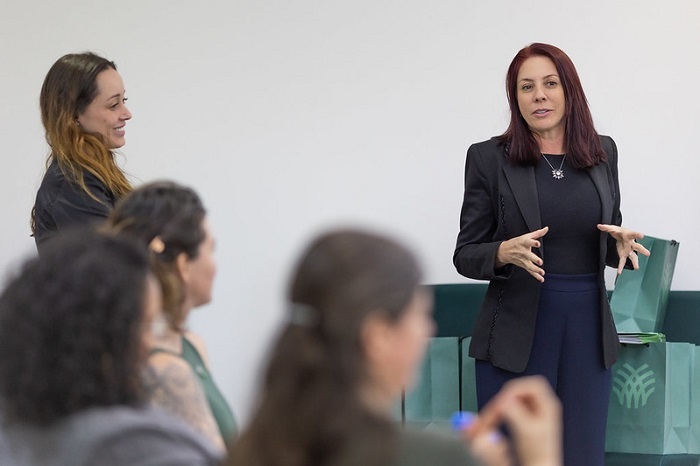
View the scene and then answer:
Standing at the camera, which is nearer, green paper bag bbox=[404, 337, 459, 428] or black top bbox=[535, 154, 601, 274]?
black top bbox=[535, 154, 601, 274]

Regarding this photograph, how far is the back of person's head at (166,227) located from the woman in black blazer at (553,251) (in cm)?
131

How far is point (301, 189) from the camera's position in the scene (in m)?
4.60

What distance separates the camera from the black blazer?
3197mm

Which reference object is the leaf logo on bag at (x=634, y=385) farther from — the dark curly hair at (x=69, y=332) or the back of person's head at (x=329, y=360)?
the back of person's head at (x=329, y=360)

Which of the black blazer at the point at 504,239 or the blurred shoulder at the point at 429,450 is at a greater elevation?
the blurred shoulder at the point at 429,450

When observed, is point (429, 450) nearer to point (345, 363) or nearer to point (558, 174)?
point (345, 363)

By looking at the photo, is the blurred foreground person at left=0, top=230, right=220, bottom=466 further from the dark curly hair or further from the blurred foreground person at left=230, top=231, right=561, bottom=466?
the blurred foreground person at left=230, top=231, right=561, bottom=466

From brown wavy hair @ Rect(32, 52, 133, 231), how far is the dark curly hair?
145 centimetres

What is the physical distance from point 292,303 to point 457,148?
3.26 m

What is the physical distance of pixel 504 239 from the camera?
3.29 meters

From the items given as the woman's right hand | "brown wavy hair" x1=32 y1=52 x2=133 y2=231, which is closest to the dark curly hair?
"brown wavy hair" x1=32 y1=52 x2=133 y2=231

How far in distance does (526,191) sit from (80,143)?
1.25 meters

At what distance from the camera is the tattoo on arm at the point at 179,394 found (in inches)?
66.6

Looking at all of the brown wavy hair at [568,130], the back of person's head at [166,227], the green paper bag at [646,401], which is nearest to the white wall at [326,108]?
the green paper bag at [646,401]
